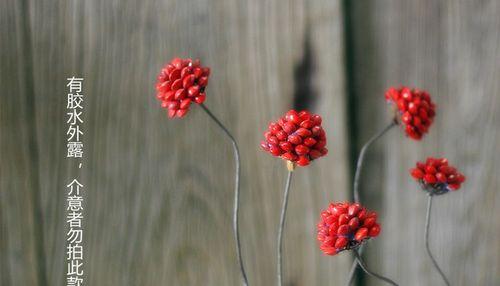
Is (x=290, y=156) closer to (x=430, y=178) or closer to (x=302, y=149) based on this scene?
(x=302, y=149)

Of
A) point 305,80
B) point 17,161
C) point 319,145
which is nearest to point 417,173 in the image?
point 319,145

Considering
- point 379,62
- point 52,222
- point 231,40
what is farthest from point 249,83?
point 52,222

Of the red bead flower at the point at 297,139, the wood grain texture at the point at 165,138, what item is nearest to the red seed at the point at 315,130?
the red bead flower at the point at 297,139

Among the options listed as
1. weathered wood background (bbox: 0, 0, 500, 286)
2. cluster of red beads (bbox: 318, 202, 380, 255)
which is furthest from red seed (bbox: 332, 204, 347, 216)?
weathered wood background (bbox: 0, 0, 500, 286)

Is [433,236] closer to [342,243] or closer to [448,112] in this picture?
[448,112]

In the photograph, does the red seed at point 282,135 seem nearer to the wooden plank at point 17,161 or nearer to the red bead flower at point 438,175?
the red bead flower at point 438,175

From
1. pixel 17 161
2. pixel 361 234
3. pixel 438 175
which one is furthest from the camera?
pixel 17 161
